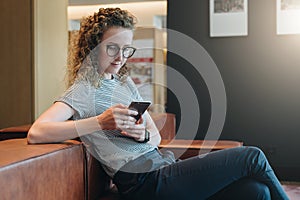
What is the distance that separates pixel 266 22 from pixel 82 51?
2.40m

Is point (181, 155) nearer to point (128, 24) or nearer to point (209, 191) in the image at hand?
point (209, 191)

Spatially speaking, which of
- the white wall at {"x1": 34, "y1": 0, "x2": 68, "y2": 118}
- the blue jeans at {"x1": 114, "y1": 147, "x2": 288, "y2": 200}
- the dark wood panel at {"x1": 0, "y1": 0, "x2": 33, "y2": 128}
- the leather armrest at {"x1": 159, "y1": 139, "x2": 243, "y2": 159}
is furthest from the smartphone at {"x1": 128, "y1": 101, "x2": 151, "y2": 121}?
the dark wood panel at {"x1": 0, "y1": 0, "x2": 33, "y2": 128}

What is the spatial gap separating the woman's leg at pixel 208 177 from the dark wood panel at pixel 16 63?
4.94ft

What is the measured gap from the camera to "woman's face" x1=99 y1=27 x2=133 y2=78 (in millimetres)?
1664

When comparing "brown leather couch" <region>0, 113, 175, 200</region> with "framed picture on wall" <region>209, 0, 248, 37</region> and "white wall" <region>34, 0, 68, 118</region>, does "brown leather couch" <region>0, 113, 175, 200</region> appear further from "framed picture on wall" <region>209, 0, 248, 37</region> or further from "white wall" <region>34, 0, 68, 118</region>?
"framed picture on wall" <region>209, 0, 248, 37</region>

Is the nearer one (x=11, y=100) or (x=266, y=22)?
(x=11, y=100)

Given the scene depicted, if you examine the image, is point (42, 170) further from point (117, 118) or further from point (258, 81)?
point (258, 81)

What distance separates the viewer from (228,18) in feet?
12.1

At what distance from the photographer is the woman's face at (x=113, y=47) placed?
5.46 ft

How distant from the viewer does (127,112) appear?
4.68 ft

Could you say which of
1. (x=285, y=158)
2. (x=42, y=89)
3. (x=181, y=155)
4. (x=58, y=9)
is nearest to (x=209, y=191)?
(x=181, y=155)

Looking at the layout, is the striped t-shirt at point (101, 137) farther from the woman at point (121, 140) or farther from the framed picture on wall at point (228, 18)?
the framed picture on wall at point (228, 18)

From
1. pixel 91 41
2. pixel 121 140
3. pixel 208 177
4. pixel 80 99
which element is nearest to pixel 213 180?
pixel 208 177

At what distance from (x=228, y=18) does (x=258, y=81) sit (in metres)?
0.63
